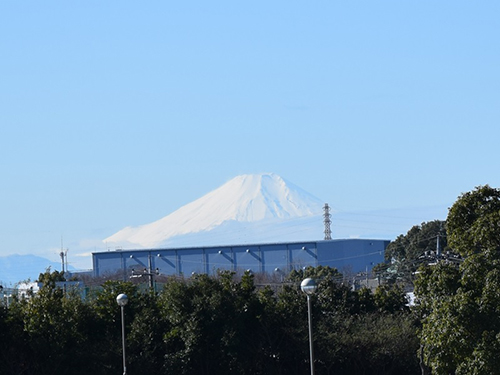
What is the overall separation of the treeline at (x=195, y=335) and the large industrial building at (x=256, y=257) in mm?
74577

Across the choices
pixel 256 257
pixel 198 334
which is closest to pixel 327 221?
pixel 256 257

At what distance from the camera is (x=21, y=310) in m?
38.8

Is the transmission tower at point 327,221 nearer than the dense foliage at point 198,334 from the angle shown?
No

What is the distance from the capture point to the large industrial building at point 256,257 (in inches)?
4641

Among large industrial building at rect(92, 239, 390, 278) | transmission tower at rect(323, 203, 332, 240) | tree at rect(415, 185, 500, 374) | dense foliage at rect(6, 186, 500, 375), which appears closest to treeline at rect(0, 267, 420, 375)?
dense foliage at rect(6, 186, 500, 375)

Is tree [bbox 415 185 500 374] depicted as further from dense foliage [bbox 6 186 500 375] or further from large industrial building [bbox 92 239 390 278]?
large industrial building [bbox 92 239 390 278]

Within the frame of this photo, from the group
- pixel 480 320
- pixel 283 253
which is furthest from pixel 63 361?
pixel 283 253

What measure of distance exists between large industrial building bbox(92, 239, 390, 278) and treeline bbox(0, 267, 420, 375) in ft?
245

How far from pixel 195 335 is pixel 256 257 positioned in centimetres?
8323

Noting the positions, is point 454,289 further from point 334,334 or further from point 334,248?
point 334,248

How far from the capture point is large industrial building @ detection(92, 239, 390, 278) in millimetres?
117875

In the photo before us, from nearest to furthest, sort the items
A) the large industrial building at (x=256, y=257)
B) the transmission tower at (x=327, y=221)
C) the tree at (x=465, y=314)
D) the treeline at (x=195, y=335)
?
the tree at (x=465, y=314)
the treeline at (x=195, y=335)
the large industrial building at (x=256, y=257)
the transmission tower at (x=327, y=221)

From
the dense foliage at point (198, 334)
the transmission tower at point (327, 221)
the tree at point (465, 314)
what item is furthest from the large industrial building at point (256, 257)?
the tree at point (465, 314)

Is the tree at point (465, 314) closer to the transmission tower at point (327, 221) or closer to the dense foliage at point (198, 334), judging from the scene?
the dense foliage at point (198, 334)
